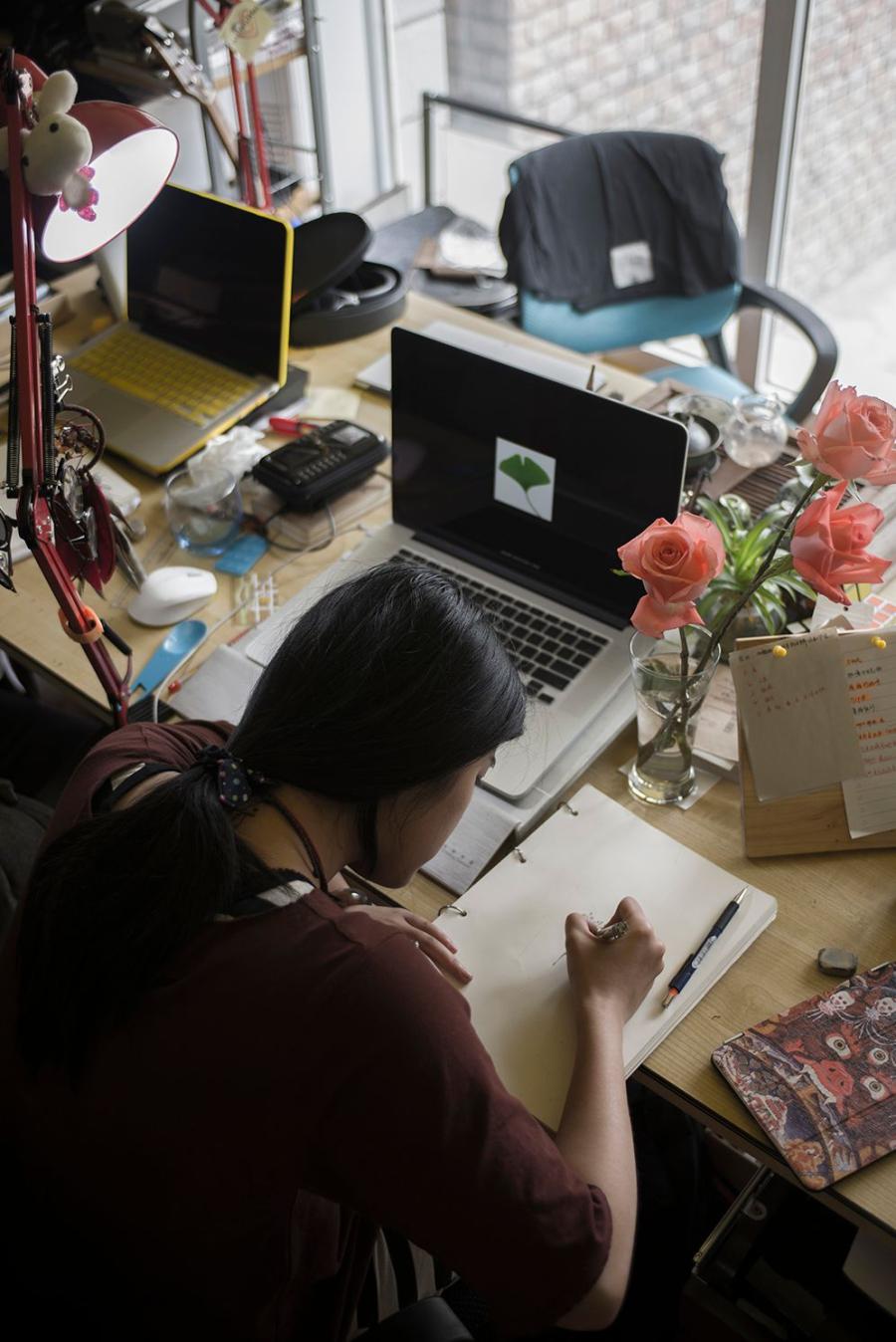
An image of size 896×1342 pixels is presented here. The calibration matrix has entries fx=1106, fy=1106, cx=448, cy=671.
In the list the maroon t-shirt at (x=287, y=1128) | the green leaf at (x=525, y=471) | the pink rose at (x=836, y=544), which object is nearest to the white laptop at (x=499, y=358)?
the green leaf at (x=525, y=471)

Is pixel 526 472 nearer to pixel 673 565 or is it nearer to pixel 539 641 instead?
pixel 539 641

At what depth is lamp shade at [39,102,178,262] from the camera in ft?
3.97

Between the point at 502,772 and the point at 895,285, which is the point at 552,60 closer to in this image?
the point at 895,285

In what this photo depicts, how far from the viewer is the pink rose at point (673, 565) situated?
40.6 inches

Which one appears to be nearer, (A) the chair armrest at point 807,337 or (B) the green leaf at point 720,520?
(B) the green leaf at point 720,520

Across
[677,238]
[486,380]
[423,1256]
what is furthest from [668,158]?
[423,1256]

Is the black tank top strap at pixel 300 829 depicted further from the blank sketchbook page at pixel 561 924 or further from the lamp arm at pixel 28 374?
the lamp arm at pixel 28 374

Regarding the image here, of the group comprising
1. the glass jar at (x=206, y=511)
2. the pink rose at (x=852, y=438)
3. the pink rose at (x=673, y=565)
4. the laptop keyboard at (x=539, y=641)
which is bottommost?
the laptop keyboard at (x=539, y=641)

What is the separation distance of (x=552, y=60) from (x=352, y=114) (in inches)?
24.6

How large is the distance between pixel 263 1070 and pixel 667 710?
2.08ft

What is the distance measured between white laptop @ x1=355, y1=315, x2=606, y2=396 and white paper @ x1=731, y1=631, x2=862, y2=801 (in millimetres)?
704

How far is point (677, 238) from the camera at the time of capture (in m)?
2.43

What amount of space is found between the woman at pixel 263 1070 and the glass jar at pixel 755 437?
992 mm

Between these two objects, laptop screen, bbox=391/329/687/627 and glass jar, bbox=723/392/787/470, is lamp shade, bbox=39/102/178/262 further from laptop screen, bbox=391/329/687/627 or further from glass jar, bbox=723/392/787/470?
glass jar, bbox=723/392/787/470
